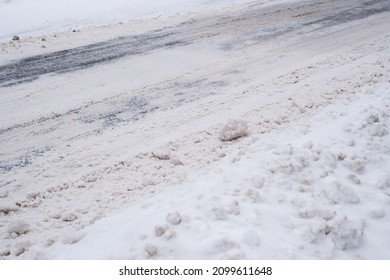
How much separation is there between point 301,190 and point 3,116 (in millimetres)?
4455

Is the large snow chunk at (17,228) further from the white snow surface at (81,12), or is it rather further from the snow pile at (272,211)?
the white snow surface at (81,12)

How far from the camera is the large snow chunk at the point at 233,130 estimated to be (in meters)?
4.04

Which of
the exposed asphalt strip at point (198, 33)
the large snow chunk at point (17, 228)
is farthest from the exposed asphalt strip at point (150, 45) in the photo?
the large snow chunk at point (17, 228)

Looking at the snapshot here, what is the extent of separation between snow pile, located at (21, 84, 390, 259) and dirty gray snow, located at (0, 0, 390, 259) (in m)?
0.01

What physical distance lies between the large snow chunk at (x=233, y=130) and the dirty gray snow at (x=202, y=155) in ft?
0.05

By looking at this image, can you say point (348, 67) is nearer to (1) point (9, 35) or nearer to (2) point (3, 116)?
(2) point (3, 116)

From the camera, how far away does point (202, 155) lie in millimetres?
3803

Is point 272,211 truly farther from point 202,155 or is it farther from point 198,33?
point 198,33

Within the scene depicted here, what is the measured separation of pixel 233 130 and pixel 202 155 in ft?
1.78

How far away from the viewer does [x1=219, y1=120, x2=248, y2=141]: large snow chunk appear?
13.3 ft

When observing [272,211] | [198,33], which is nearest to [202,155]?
[272,211]

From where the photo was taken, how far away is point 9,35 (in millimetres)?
12828

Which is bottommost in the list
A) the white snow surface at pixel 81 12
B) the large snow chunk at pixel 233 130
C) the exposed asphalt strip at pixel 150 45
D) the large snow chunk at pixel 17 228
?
the large snow chunk at pixel 17 228

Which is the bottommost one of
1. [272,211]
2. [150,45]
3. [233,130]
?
[272,211]
